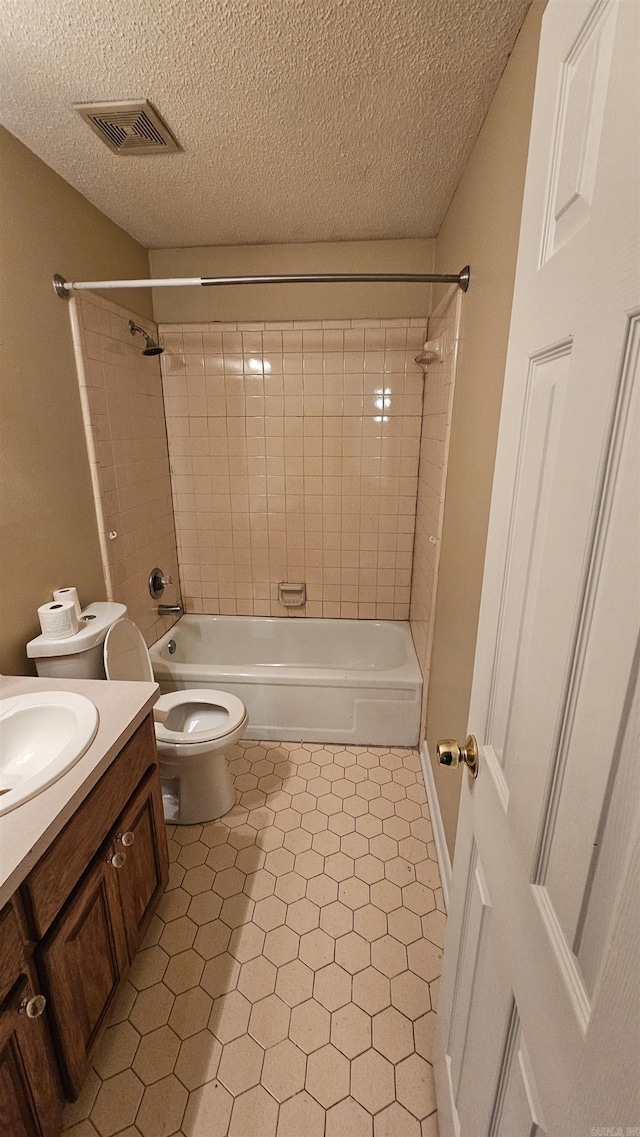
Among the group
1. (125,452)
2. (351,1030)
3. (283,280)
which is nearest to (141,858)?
(351,1030)

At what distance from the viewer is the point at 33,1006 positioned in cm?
83

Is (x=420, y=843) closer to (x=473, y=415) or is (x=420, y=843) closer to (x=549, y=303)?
(x=473, y=415)

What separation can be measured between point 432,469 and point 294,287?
119 cm

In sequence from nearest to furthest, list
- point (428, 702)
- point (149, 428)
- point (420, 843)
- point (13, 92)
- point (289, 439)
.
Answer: point (13, 92) < point (420, 843) < point (428, 702) < point (149, 428) < point (289, 439)

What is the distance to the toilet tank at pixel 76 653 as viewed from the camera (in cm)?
147

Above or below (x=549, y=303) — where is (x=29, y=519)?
below

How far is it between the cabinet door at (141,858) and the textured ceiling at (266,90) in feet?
6.07

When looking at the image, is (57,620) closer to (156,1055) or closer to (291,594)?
(156,1055)

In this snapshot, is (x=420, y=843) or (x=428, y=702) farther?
(x=428, y=702)

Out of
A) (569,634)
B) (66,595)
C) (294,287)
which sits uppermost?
(294,287)

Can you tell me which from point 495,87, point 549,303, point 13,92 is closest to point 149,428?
point 13,92

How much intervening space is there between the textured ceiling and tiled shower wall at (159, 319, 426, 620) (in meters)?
0.67

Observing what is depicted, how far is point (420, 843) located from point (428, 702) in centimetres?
58

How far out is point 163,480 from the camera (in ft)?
8.54
